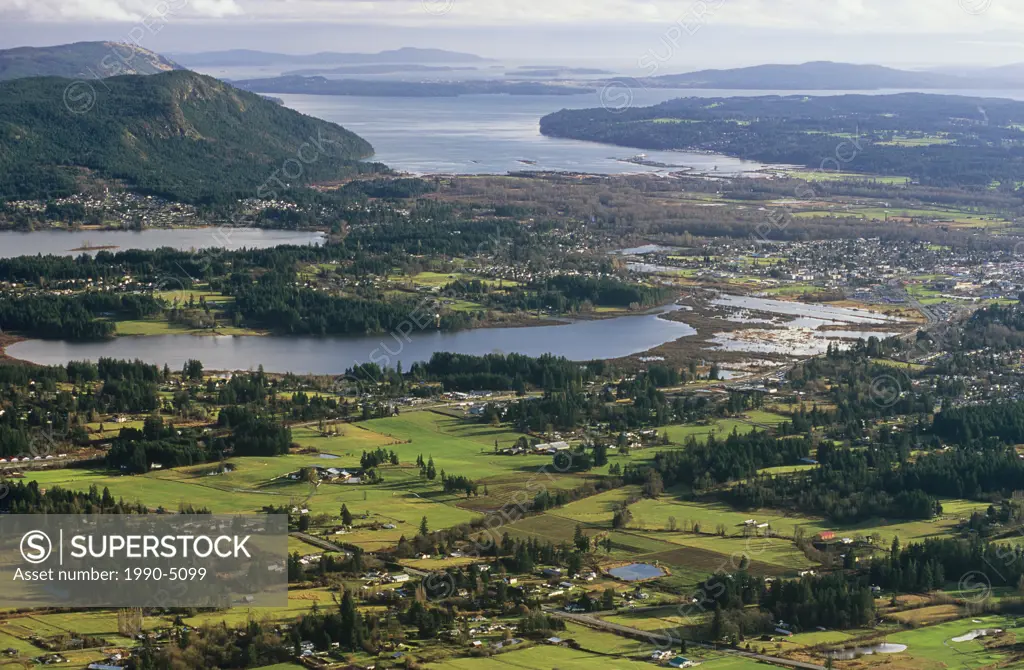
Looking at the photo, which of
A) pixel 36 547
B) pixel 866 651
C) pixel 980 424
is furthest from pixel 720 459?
pixel 36 547

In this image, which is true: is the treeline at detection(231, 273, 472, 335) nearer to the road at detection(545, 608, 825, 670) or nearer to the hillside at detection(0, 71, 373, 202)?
the road at detection(545, 608, 825, 670)

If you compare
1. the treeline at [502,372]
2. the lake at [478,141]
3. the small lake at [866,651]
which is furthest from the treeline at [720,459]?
the lake at [478,141]

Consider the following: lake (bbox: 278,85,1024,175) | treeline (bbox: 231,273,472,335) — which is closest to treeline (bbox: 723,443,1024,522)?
treeline (bbox: 231,273,472,335)

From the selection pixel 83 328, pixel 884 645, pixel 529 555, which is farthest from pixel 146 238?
pixel 884 645

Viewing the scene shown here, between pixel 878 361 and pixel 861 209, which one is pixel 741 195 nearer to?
pixel 861 209

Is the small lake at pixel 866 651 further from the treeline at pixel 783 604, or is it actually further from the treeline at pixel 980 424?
the treeline at pixel 980 424

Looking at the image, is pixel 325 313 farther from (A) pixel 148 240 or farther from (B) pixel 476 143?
(B) pixel 476 143
